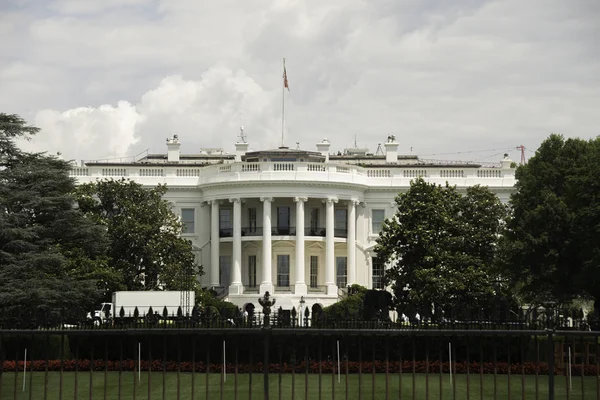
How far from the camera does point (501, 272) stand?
60.3m

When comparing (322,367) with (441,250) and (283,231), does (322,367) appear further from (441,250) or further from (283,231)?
(283,231)

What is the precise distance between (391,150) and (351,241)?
1242 cm

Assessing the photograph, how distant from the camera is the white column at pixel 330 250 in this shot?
79356mm

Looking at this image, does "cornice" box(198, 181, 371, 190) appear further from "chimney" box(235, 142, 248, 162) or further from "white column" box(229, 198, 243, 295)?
"chimney" box(235, 142, 248, 162)

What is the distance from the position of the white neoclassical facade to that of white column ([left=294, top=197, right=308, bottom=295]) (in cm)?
7

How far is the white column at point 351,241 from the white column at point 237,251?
731cm

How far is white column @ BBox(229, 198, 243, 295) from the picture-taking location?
261 ft

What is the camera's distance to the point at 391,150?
91.9 m

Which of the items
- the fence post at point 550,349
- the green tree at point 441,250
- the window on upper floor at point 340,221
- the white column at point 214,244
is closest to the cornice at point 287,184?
the white column at point 214,244

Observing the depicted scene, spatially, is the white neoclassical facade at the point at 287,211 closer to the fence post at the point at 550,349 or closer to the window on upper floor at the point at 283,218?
the window on upper floor at the point at 283,218

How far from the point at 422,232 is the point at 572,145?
9.41 meters

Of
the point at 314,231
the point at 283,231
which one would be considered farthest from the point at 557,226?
the point at 283,231

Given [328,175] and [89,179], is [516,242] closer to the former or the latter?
[328,175]

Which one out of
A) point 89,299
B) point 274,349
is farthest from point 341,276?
point 274,349
